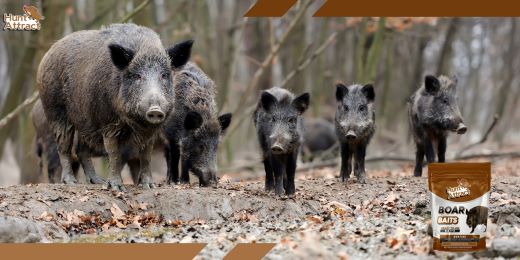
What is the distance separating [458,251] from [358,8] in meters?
4.71

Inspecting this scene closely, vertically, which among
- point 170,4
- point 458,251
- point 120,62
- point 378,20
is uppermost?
point 170,4

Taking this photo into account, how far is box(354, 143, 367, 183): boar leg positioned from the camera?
12.9 meters

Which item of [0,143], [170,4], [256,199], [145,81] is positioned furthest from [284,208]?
[170,4]

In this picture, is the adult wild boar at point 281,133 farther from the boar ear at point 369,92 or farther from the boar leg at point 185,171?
the boar ear at point 369,92

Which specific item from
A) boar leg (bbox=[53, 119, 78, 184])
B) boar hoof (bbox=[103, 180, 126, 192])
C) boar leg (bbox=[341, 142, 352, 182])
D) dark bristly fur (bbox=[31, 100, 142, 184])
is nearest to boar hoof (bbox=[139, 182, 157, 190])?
boar hoof (bbox=[103, 180, 126, 192])

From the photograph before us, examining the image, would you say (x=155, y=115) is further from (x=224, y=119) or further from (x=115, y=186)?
(x=224, y=119)

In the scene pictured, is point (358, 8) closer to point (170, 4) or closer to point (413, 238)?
point (413, 238)

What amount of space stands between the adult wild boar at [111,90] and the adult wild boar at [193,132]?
3.65 feet

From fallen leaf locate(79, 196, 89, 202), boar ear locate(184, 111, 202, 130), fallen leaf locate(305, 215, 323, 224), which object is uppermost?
boar ear locate(184, 111, 202, 130)

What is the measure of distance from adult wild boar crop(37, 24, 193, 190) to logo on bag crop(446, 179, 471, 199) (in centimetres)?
375

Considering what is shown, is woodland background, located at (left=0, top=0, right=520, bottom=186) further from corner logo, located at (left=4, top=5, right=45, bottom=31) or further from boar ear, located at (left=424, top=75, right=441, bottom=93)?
boar ear, located at (left=424, top=75, right=441, bottom=93)

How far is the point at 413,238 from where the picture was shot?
862 centimetres

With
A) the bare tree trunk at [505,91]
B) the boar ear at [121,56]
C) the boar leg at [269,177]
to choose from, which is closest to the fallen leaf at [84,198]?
the boar ear at [121,56]

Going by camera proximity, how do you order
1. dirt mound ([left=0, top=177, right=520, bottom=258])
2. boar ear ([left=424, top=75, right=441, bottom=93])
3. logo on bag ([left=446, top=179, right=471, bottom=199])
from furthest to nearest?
boar ear ([left=424, top=75, right=441, bottom=93]) → dirt mound ([left=0, top=177, right=520, bottom=258]) → logo on bag ([left=446, top=179, right=471, bottom=199])
